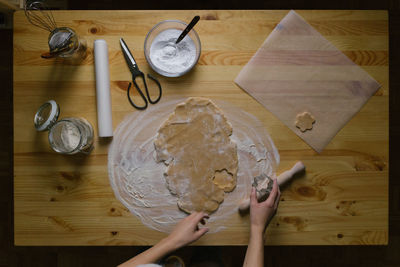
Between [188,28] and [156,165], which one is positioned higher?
[188,28]

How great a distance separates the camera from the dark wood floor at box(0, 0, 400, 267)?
4.43 ft

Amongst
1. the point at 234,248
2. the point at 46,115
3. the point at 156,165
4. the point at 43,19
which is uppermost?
the point at 43,19

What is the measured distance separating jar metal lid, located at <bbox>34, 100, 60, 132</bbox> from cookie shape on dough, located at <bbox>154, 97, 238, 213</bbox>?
29 centimetres

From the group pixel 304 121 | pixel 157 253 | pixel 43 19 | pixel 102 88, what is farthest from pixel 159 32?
pixel 157 253

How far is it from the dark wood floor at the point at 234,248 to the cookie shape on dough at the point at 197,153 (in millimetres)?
586

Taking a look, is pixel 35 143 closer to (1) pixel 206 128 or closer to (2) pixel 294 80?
(1) pixel 206 128

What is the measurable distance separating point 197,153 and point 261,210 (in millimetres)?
250

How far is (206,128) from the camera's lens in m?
0.88

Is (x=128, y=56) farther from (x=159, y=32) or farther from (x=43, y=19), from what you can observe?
(x=43, y=19)

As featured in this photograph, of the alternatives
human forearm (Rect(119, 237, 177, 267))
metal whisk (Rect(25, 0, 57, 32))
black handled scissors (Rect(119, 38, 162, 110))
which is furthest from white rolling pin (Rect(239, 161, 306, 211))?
metal whisk (Rect(25, 0, 57, 32))

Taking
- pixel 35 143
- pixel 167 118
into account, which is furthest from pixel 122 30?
pixel 35 143

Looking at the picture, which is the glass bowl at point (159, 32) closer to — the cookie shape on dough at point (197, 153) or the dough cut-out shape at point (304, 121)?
the cookie shape on dough at point (197, 153)

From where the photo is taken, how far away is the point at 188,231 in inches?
33.3

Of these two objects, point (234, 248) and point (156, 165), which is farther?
point (234, 248)
